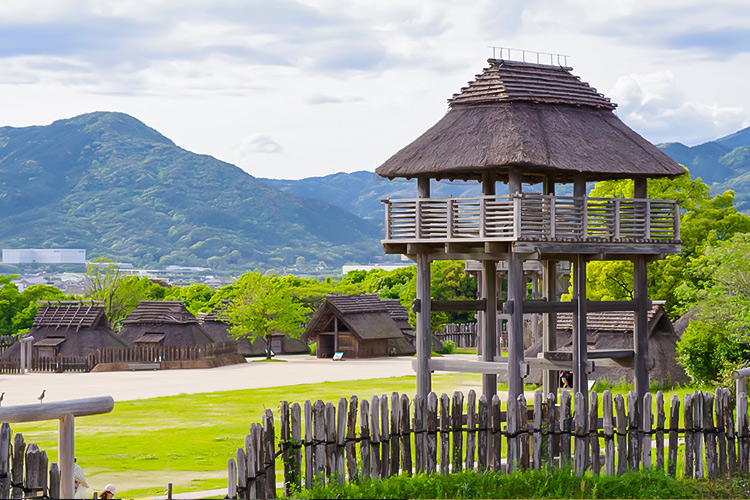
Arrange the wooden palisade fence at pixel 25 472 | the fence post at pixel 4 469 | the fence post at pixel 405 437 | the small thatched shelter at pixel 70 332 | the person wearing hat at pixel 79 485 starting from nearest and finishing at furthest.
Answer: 1. the wooden palisade fence at pixel 25 472
2. the fence post at pixel 4 469
3. the person wearing hat at pixel 79 485
4. the fence post at pixel 405 437
5. the small thatched shelter at pixel 70 332

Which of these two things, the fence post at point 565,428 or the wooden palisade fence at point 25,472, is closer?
the wooden palisade fence at point 25,472

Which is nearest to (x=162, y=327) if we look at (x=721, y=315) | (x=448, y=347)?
(x=448, y=347)

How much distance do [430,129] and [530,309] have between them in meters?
5.70

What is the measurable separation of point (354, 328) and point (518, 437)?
4320 cm

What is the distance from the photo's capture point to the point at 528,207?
25016 millimetres

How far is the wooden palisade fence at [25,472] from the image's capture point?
1298 centimetres

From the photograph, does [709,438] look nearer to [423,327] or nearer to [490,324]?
[490,324]

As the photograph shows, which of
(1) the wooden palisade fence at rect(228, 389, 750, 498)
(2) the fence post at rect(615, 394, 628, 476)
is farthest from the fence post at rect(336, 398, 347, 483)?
(2) the fence post at rect(615, 394, 628, 476)

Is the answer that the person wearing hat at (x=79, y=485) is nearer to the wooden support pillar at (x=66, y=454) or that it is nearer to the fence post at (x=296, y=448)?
the wooden support pillar at (x=66, y=454)

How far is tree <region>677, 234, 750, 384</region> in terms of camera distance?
27188 millimetres

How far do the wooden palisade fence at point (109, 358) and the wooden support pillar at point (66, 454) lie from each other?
4635 centimetres

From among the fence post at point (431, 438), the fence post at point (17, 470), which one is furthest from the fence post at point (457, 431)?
the fence post at point (17, 470)

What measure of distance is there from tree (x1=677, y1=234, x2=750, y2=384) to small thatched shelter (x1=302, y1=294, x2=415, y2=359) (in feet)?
101

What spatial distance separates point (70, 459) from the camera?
12.6 metres
